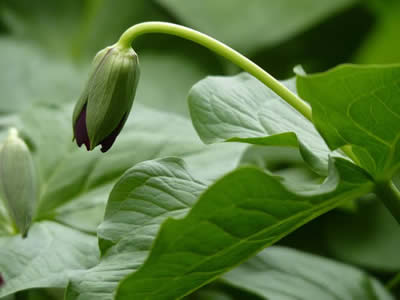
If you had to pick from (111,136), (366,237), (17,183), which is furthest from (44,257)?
(366,237)

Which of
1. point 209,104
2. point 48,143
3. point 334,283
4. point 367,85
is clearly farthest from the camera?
point 48,143

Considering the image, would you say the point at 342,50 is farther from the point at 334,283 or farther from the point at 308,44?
the point at 334,283

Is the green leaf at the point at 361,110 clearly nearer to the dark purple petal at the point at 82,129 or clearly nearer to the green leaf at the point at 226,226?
the green leaf at the point at 226,226

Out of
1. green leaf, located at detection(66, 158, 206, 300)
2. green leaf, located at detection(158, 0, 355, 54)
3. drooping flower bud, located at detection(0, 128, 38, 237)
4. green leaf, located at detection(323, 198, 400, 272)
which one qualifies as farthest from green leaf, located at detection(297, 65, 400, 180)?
green leaf, located at detection(158, 0, 355, 54)

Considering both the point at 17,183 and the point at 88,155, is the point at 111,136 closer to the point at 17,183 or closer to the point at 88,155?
the point at 17,183

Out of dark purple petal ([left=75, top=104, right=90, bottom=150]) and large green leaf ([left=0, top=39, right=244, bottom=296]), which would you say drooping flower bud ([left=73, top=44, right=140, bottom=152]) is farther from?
large green leaf ([left=0, top=39, right=244, bottom=296])

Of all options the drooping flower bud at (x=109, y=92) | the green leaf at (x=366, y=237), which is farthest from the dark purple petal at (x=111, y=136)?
the green leaf at (x=366, y=237)

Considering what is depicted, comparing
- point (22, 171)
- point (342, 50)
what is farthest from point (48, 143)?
point (342, 50)
